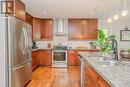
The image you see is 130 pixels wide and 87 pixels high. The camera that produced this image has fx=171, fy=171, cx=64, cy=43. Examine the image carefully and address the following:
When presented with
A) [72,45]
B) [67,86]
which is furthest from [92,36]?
[67,86]

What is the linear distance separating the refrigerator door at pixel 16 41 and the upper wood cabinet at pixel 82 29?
4.41m

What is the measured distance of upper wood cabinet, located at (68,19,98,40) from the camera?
862cm

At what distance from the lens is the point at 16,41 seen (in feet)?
12.3

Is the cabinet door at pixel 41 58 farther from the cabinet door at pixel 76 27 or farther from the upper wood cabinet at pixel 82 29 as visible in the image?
the cabinet door at pixel 76 27

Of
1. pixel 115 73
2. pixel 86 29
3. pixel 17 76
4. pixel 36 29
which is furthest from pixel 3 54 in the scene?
pixel 86 29

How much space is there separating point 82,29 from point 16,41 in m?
5.33

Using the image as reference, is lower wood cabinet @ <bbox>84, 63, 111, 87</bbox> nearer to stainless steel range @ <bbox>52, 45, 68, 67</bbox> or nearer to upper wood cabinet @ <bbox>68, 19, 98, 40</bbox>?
stainless steel range @ <bbox>52, 45, 68, 67</bbox>

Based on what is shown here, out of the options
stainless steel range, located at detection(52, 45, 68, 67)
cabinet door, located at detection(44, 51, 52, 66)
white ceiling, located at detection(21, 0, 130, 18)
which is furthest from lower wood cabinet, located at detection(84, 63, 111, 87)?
cabinet door, located at detection(44, 51, 52, 66)

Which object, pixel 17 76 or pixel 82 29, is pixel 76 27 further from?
pixel 17 76

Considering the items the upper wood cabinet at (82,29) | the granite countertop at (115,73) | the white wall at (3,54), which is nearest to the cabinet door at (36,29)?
the upper wood cabinet at (82,29)

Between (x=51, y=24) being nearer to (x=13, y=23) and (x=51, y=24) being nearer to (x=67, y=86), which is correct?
(x=67, y=86)

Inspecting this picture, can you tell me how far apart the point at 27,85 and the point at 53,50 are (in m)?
3.57

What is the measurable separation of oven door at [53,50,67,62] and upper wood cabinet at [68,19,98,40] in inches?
Result: 41.4

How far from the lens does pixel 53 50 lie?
823cm
